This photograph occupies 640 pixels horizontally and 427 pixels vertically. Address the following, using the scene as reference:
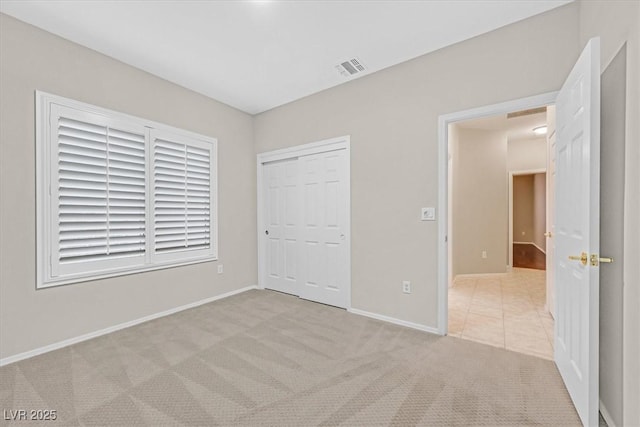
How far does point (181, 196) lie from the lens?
11.5 feet

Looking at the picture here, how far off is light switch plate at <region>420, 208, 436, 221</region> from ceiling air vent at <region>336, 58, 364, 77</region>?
1701 millimetres

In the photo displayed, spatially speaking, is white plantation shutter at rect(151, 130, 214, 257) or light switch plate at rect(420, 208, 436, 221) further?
white plantation shutter at rect(151, 130, 214, 257)

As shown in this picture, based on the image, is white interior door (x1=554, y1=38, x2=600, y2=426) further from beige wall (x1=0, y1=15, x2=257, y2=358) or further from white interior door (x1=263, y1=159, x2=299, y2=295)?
beige wall (x1=0, y1=15, x2=257, y2=358)

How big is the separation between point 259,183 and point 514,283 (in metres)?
4.55

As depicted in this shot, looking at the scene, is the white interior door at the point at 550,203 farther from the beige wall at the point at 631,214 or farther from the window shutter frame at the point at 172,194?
the window shutter frame at the point at 172,194

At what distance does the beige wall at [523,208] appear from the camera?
31.9ft

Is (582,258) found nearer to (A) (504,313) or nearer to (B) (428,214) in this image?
(B) (428,214)

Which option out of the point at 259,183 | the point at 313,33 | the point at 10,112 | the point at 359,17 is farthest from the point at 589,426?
the point at 10,112

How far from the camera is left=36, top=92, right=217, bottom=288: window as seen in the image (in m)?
2.47

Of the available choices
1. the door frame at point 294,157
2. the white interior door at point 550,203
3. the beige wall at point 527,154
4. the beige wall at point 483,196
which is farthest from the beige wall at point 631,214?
the beige wall at point 527,154

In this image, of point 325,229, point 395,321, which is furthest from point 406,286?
point 325,229

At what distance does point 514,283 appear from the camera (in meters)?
4.69

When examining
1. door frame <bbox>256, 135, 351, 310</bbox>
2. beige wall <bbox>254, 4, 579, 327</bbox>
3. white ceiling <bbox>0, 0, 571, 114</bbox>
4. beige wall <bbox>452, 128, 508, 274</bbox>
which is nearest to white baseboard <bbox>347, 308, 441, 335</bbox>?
beige wall <bbox>254, 4, 579, 327</bbox>

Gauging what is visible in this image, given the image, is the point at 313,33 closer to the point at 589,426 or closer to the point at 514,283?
the point at 589,426
